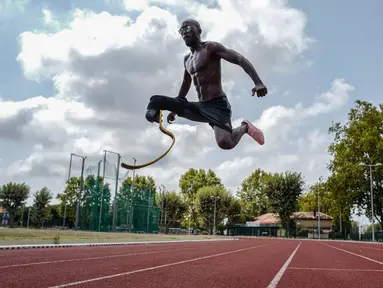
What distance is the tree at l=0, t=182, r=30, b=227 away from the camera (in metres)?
59.5

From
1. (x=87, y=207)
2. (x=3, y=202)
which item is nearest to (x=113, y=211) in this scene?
(x=87, y=207)

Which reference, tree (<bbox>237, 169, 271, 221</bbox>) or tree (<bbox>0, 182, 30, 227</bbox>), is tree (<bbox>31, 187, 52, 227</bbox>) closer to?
tree (<bbox>0, 182, 30, 227</bbox>)

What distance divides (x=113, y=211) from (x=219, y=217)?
44078mm

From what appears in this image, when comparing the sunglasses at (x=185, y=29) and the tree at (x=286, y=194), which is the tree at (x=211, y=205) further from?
the sunglasses at (x=185, y=29)

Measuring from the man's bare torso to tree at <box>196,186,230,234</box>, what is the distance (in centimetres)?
7239

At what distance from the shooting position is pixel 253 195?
102125 mm

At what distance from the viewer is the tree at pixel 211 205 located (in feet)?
258

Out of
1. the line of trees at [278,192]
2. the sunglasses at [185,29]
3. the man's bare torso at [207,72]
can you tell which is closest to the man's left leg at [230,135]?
the man's bare torso at [207,72]

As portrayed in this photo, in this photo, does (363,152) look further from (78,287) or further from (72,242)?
(78,287)

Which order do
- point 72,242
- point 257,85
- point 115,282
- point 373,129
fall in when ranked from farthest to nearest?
point 373,129 < point 72,242 < point 115,282 < point 257,85

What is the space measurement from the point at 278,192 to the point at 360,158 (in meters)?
18.8

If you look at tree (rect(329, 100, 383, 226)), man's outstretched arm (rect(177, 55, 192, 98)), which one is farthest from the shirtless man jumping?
tree (rect(329, 100, 383, 226))

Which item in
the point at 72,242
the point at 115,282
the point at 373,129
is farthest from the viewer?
the point at 373,129

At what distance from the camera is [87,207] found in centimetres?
3881
